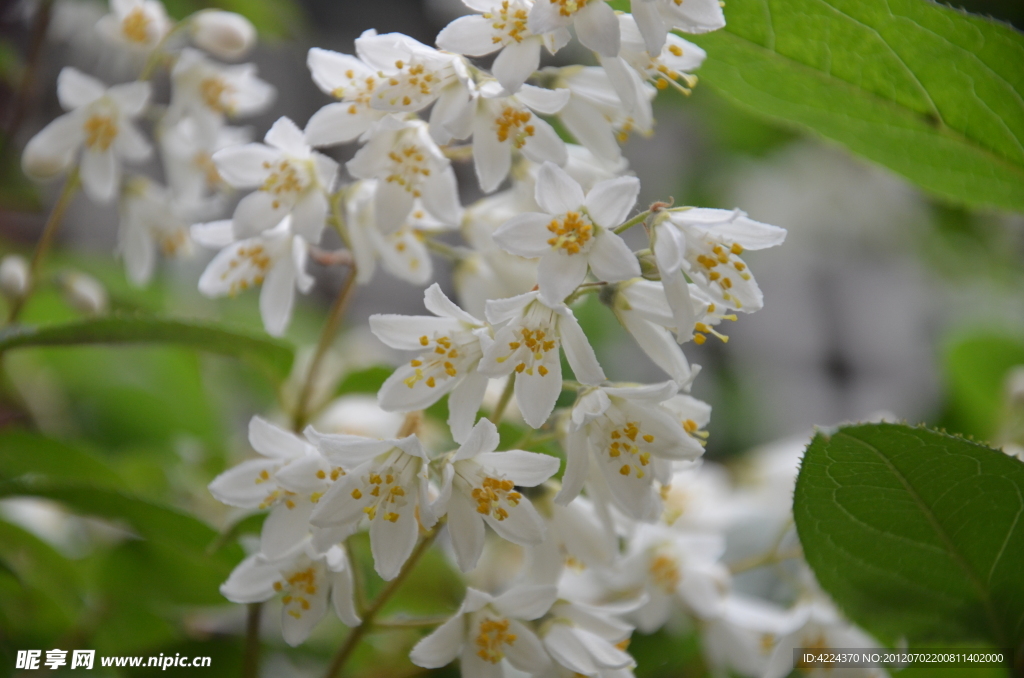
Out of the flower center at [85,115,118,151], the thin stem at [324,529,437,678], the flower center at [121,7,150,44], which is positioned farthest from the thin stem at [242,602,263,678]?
the flower center at [121,7,150,44]

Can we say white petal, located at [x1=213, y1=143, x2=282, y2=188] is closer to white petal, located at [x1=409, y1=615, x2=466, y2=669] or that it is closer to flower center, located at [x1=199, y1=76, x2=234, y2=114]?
flower center, located at [x1=199, y1=76, x2=234, y2=114]

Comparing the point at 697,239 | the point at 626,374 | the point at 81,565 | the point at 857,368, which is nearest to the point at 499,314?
the point at 697,239

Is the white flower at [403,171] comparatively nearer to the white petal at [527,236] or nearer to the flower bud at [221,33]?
the white petal at [527,236]

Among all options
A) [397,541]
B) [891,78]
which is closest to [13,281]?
[397,541]

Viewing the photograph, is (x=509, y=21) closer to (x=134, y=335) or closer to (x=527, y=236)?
(x=527, y=236)

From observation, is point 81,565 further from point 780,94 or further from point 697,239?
point 780,94

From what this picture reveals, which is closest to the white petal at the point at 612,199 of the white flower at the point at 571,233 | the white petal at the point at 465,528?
the white flower at the point at 571,233
